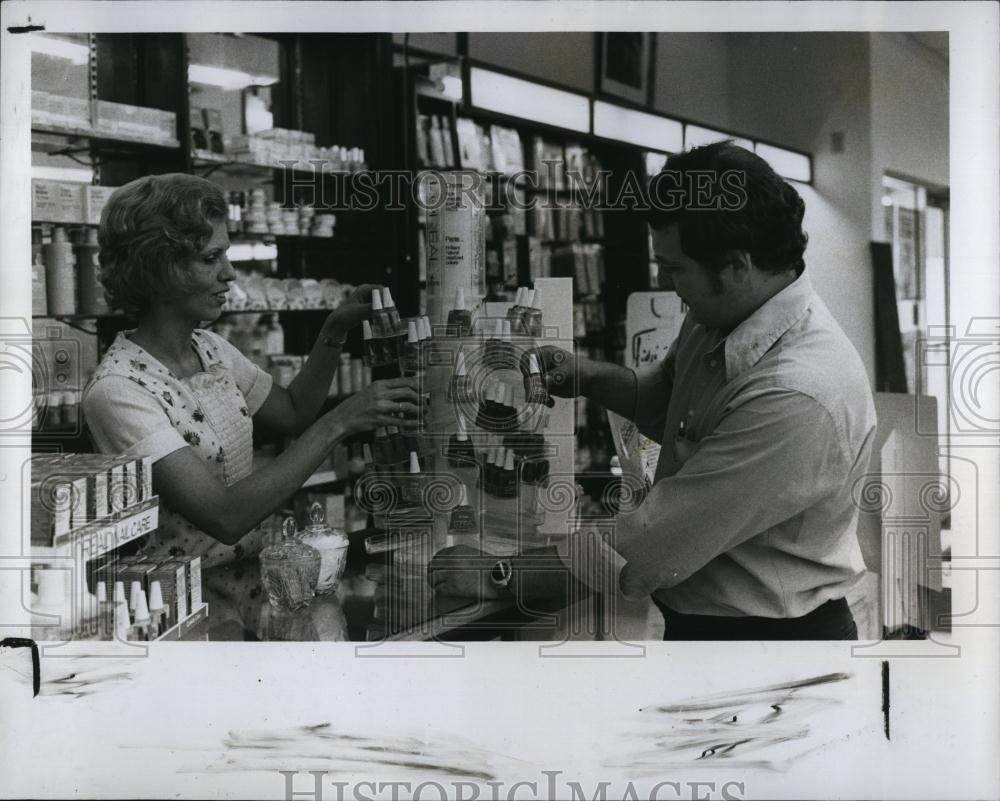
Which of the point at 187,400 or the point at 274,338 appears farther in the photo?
the point at 274,338

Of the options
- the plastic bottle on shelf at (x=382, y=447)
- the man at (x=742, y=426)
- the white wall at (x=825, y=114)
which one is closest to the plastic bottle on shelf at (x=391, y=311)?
the plastic bottle on shelf at (x=382, y=447)

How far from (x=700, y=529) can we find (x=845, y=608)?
18.8 inches

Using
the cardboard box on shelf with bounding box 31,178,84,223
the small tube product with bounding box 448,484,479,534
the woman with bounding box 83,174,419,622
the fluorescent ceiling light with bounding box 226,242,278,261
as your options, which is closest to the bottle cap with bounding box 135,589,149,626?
the woman with bounding box 83,174,419,622

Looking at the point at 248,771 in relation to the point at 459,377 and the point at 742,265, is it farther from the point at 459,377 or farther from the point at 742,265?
the point at 742,265

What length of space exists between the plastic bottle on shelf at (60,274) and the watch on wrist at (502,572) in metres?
1.29

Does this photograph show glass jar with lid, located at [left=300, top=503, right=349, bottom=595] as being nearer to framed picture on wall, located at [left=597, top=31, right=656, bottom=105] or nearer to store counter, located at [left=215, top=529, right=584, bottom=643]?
store counter, located at [left=215, top=529, right=584, bottom=643]

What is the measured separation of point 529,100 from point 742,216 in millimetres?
1123

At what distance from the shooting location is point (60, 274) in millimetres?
2664

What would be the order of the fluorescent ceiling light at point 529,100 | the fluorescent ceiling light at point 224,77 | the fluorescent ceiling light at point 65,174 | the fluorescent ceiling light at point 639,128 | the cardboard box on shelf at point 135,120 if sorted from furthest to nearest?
the fluorescent ceiling light at point 224,77 < the cardboard box on shelf at point 135,120 < the fluorescent ceiling light at point 529,100 < the fluorescent ceiling light at point 65,174 < the fluorescent ceiling light at point 639,128

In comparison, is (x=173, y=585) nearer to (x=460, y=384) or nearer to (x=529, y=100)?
(x=460, y=384)

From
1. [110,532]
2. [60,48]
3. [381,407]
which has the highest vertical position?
[60,48]

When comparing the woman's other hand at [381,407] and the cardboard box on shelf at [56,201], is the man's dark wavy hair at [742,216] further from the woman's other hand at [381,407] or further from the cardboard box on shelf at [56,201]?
the cardboard box on shelf at [56,201]

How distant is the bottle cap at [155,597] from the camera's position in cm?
229

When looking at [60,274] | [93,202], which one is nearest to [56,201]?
[93,202]
